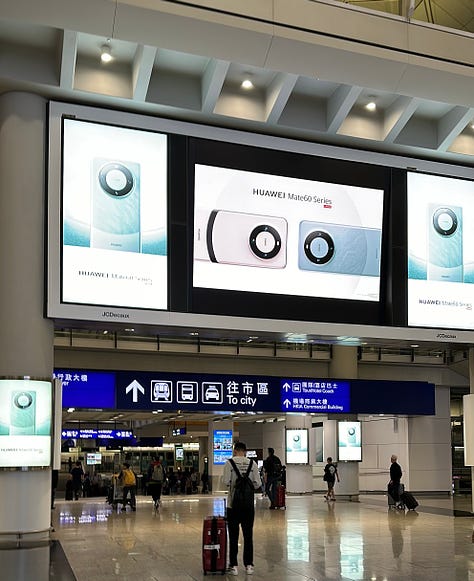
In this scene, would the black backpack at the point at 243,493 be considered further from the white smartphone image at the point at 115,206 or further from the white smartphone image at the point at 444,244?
the white smartphone image at the point at 444,244

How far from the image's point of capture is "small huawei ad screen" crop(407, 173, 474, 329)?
14.9 m

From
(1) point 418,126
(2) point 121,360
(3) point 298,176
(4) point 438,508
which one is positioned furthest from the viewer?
(2) point 121,360

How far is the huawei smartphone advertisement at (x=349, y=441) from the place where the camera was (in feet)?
90.1

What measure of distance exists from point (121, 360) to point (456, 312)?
15479 mm

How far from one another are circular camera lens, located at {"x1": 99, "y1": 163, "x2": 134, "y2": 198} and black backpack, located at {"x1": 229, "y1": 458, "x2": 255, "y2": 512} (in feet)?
A: 16.5

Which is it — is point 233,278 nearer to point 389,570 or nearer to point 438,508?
point 389,570

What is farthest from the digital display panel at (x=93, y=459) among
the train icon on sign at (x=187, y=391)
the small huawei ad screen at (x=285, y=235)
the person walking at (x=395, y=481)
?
the small huawei ad screen at (x=285, y=235)

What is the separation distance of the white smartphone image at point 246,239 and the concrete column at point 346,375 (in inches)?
594

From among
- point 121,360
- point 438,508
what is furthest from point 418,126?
point 121,360

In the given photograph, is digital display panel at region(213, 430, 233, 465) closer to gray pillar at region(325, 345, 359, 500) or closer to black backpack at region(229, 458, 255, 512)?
gray pillar at region(325, 345, 359, 500)

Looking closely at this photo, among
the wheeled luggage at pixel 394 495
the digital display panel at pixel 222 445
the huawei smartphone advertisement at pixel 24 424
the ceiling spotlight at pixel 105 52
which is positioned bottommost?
the wheeled luggage at pixel 394 495

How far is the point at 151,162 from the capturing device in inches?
532

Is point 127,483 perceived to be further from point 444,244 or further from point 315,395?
point 444,244

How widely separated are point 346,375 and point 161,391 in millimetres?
8963
